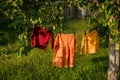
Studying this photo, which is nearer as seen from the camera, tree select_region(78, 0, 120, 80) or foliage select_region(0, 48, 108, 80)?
tree select_region(78, 0, 120, 80)

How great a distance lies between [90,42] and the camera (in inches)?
295

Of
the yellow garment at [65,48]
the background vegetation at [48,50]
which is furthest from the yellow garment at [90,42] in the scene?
the yellow garment at [65,48]

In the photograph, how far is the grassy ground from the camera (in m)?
8.97

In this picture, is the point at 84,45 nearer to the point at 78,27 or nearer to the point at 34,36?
the point at 34,36

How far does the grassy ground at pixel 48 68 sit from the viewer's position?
897 cm

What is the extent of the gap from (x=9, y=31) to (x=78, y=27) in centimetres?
333

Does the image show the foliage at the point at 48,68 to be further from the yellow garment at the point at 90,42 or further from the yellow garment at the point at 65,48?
the yellow garment at the point at 65,48

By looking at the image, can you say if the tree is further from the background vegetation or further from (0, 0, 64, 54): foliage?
(0, 0, 64, 54): foliage

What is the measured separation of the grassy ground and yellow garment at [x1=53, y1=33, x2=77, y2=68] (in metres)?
1.61

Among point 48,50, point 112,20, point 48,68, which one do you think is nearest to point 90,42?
point 112,20

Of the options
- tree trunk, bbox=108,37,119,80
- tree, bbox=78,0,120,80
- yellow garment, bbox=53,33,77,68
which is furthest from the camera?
tree trunk, bbox=108,37,119,80

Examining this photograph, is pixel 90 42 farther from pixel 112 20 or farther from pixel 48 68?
pixel 48 68

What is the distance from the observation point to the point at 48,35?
6695 millimetres

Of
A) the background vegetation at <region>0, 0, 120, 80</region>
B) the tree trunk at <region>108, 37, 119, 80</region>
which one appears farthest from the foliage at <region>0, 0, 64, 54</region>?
the tree trunk at <region>108, 37, 119, 80</region>
